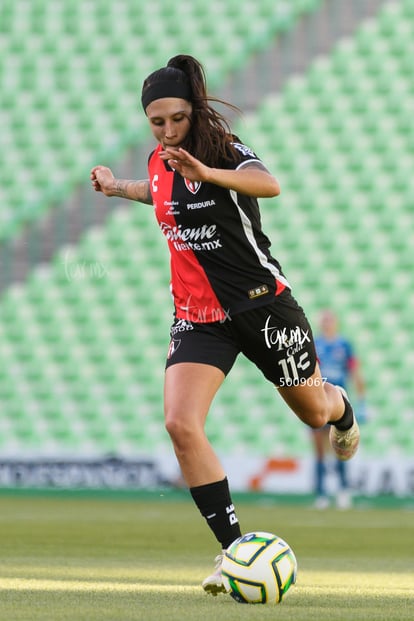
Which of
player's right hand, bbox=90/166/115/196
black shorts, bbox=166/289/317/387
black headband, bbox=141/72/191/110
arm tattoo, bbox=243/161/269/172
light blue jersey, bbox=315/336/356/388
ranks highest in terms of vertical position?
black headband, bbox=141/72/191/110

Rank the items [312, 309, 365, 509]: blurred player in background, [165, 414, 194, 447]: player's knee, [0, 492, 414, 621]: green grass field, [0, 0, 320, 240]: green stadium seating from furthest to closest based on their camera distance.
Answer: [0, 0, 320, 240]: green stadium seating → [312, 309, 365, 509]: blurred player in background → [165, 414, 194, 447]: player's knee → [0, 492, 414, 621]: green grass field

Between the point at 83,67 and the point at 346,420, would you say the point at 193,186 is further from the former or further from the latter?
the point at 83,67

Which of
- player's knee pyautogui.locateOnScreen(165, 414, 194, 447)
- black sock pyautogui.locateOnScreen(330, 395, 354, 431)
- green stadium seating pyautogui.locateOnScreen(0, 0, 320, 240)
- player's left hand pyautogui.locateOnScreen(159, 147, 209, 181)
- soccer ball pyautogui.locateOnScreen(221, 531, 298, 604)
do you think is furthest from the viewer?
green stadium seating pyautogui.locateOnScreen(0, 0, 320, 240)

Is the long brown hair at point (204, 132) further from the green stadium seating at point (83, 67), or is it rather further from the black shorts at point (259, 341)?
the green stadium seating at point (83, 67)

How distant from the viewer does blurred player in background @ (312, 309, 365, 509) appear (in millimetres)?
12203

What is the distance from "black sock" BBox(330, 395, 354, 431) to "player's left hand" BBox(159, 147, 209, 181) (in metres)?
1.67

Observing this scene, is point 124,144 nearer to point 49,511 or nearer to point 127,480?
point 127,480

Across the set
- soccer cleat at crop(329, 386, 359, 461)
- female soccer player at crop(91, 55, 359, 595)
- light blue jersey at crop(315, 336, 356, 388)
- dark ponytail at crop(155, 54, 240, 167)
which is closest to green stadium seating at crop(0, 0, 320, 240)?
light blue jersey at crop(315, 336, 356, 388)

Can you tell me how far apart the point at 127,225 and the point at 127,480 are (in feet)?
10.5

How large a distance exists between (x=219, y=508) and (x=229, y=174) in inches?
47.9

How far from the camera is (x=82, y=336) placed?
48.5ft

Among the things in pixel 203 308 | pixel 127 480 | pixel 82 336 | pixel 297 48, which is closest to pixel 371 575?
pixel 203 308

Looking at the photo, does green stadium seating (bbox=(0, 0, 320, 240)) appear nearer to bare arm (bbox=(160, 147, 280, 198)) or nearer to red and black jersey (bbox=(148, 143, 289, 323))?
red and black jersey (bbox=(148, 143, 289, 323))

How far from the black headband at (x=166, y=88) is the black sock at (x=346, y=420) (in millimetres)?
1700
